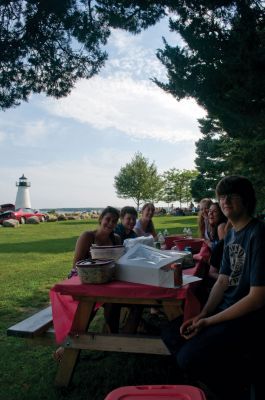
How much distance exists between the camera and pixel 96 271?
2.55 metres

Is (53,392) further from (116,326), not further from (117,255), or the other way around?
(117,255)

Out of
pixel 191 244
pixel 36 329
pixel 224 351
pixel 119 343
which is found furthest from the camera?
pixel 191 244

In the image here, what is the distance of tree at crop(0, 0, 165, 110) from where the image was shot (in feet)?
16.1

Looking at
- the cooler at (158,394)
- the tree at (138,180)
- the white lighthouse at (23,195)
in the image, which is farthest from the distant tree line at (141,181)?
the cooler at (158,394)

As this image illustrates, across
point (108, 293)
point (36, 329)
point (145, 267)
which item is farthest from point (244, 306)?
point (36, 329)

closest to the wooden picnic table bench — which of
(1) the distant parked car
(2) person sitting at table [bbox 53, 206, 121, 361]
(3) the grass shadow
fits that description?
(2) person sitting at table [bbox 53, 206, 121, 361]

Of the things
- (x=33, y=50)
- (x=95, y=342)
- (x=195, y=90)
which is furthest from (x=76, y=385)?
(x=195, y=90)

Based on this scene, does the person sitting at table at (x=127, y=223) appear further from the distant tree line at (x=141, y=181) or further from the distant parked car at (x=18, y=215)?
the distant tree line at (x=141, y=181)

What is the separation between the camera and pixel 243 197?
2383 millimetres

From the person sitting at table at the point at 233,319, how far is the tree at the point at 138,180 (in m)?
47.4

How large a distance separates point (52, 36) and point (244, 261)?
4426 mm

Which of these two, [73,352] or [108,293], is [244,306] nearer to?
[108,293]

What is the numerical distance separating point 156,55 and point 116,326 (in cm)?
687

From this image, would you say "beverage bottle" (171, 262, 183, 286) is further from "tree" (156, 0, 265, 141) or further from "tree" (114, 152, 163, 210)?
"tree" (114, 152, 163, 210)
